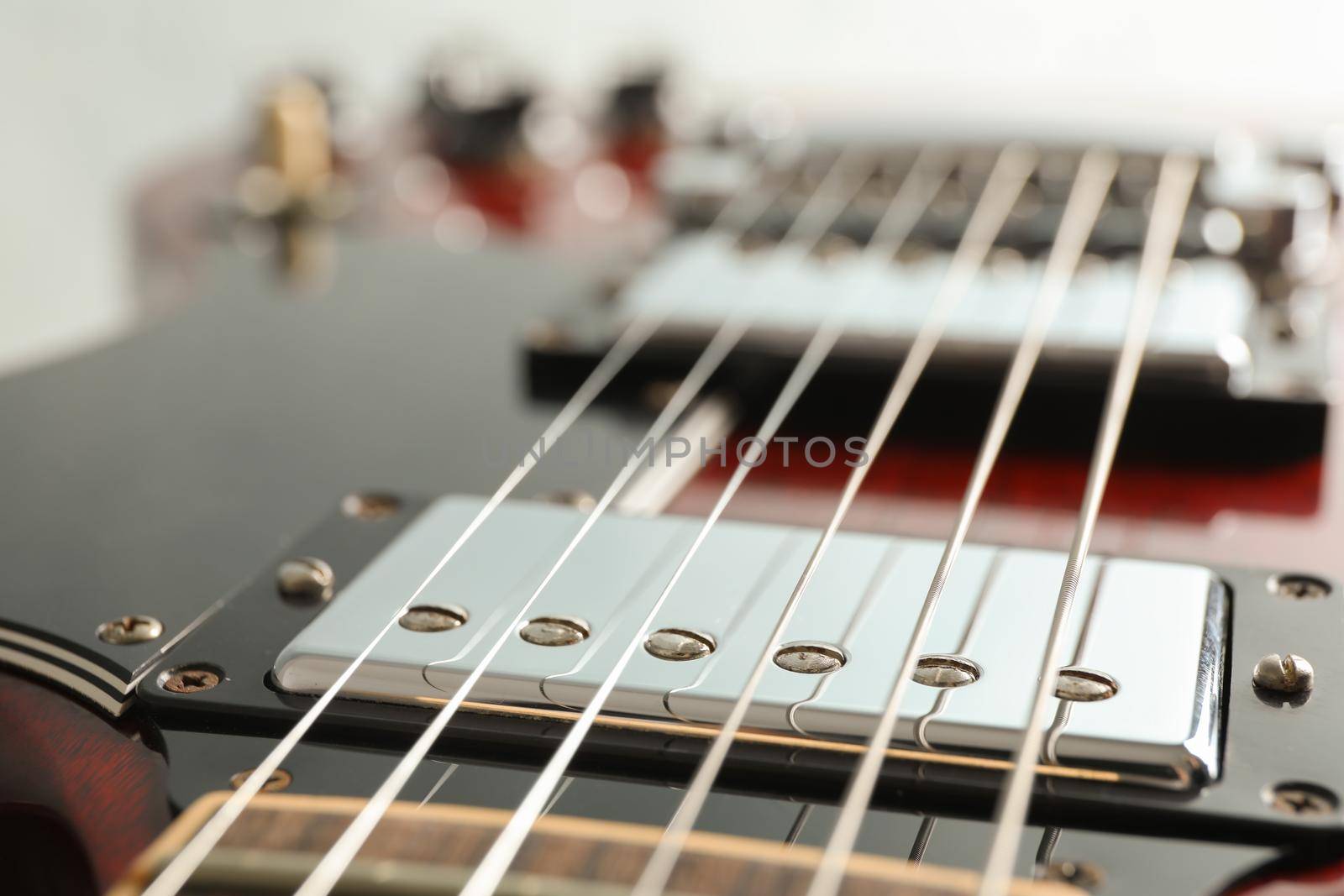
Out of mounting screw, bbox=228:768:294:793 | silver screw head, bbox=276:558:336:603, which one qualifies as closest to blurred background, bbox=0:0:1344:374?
silver screw head, bbox=276:558:336:603

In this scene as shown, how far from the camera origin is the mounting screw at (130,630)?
0.55 metres

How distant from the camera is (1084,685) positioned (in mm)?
483

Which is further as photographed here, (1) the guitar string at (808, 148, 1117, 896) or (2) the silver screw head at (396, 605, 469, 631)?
(2) the silver screw head at (396, 605, 469, 631)

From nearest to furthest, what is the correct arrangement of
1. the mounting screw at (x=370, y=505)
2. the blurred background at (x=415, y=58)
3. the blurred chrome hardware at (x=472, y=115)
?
the mounting screw at (x=370, y=505) → the blurred chrome hardware at (x=472, y=115) → the blurred background at (x=415, y=58)

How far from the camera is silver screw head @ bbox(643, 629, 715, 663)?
509 millimetres

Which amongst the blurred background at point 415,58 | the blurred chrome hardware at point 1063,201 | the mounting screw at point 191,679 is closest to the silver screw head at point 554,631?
the mounting screw at point 191,679

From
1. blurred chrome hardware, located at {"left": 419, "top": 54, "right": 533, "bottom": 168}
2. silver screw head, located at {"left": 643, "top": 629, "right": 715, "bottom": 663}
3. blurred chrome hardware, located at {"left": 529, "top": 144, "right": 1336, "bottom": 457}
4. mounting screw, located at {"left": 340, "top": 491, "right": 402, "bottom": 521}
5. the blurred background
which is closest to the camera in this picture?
silver screw head, located at {"left": 643, "top": 629, "right": 715, "bottom": 663}

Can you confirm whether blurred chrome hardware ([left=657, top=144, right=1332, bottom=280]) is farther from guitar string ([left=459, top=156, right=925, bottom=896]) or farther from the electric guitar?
guitar string ([left=459, top=156, right=925, bottom=896])

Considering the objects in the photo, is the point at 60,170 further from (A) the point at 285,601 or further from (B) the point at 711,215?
(A) the point at 285,601

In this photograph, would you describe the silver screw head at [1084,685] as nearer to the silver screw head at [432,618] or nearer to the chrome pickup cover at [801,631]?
the chrome pickup cover at [801,631]

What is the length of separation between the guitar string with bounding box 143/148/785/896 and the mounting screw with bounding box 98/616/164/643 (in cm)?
9

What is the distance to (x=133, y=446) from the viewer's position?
761 millimetres

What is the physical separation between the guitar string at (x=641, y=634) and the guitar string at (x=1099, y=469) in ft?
0.42

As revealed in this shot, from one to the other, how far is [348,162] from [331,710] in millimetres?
981
